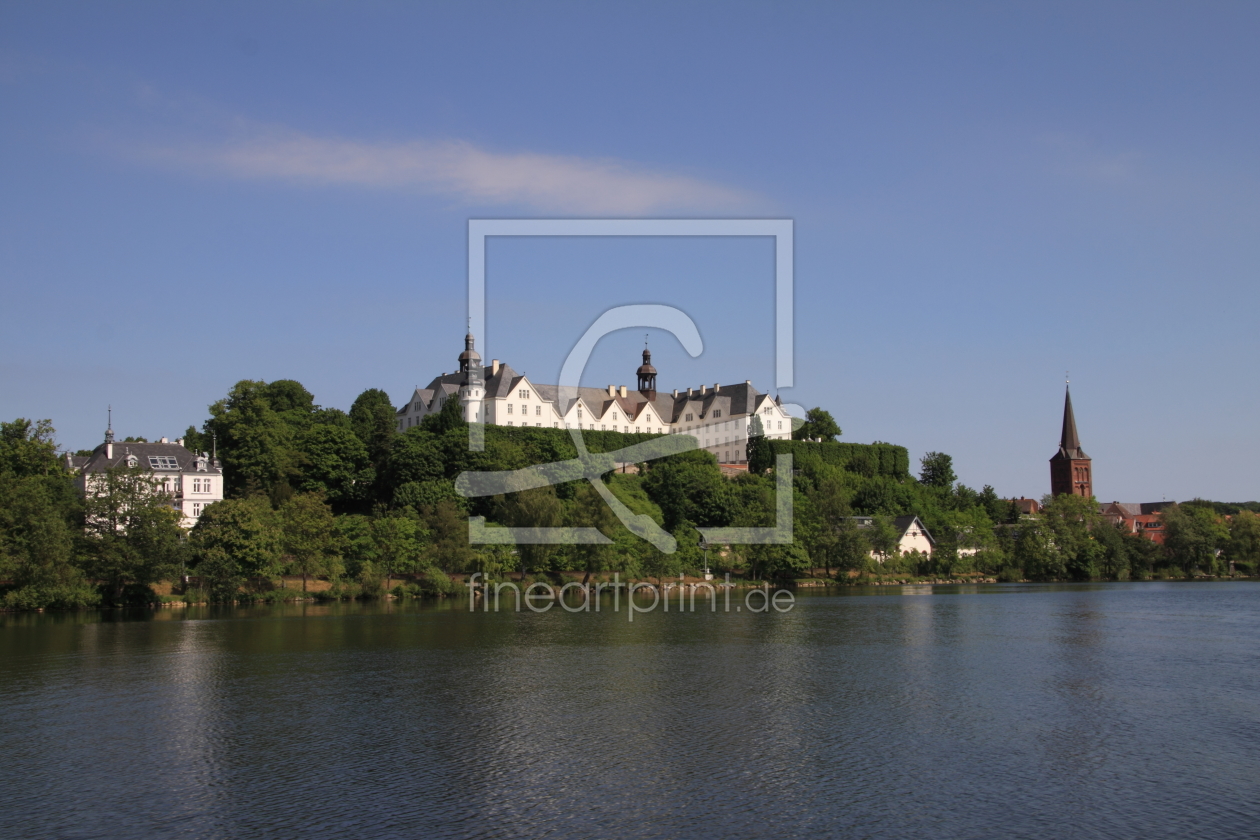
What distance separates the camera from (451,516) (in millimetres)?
68500

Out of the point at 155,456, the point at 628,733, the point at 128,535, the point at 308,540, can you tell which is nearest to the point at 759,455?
the point at 308,540

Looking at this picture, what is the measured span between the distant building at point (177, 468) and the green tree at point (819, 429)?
63026 millimetres

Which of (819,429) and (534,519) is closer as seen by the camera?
(534,519)

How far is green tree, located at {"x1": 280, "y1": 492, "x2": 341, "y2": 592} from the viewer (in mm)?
62562

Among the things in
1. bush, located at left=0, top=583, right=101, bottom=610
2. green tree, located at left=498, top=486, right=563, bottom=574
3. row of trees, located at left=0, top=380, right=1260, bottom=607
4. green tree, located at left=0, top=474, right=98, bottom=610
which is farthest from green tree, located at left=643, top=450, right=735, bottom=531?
green tree, located at left=0, top=474, right=98, bottom=610

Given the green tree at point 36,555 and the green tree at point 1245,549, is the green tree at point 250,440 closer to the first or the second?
the green tree at point 36,555

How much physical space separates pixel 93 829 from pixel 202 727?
305 inches

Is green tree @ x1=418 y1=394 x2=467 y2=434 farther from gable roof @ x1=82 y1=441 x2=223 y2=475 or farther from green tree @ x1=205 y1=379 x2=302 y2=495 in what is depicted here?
gable roof @ x1=82 y1=441 x2=223 y2=475

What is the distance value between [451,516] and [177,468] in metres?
23.6

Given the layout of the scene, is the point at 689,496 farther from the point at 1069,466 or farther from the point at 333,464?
the point at 1069,466

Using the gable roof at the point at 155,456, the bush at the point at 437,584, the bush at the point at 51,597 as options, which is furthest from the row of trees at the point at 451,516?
the gable roof at the point at 155,456

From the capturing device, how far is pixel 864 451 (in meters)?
110

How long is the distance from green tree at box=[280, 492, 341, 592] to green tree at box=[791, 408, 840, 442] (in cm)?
6382

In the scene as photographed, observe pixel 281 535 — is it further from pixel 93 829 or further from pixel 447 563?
pixel 93 829
